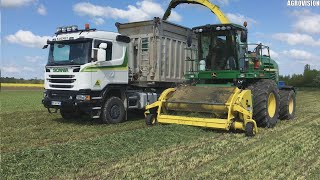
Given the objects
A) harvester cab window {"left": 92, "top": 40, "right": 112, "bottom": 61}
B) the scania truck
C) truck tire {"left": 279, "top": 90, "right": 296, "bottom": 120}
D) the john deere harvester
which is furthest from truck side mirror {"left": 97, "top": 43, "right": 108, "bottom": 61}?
truck tire {"left": 279, "top": 90, "right": 296, "bottom": 120}

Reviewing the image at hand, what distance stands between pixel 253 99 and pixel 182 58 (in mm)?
4383

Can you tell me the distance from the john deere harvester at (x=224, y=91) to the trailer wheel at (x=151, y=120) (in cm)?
3

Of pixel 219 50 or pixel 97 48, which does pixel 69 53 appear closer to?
pixel 97 48

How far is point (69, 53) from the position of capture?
37.1ft

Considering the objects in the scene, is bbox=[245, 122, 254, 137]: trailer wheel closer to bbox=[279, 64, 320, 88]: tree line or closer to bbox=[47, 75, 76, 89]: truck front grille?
bbox=[47, 75, 76, 89]: truck front grille

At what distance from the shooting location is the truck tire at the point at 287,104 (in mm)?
13008

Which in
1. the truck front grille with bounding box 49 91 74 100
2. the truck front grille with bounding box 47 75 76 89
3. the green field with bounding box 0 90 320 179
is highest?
the truck front grille with bounding box 47 75 76 89

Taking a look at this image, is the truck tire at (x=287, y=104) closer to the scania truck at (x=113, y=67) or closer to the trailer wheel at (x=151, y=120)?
the scania truck at (x=113, y=67)

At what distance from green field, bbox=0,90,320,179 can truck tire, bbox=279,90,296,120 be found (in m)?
2.54

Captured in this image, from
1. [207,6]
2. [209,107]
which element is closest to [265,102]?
[209,107]

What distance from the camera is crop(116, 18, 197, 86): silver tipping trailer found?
12.9 meters

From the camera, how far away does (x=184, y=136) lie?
345 inches

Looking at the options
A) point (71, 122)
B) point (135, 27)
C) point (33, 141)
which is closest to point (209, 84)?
point (135, 27)

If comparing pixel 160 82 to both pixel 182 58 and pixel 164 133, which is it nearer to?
pixel 182 58
